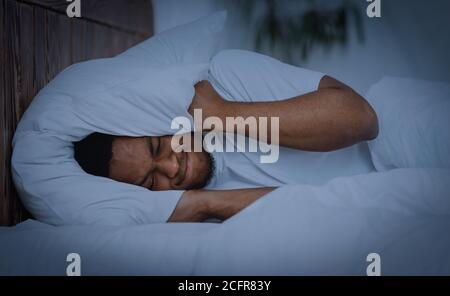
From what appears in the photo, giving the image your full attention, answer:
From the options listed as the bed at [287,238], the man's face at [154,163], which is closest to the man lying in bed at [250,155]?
the man's face at [154,163]

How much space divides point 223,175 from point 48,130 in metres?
0.35

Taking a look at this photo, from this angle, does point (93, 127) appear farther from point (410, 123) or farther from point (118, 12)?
point (410, 123)

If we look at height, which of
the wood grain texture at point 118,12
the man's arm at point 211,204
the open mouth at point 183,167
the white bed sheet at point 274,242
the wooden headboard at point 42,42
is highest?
the wood grain texture at point 118,12

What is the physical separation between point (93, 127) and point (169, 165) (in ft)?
0.53

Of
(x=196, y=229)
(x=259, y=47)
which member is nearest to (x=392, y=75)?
(x=259, y=47)

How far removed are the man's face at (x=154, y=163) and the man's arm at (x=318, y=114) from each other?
0.09 m

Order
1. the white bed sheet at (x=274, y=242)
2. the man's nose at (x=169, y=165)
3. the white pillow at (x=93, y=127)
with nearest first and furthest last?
the white bed sheet at (x=274, y=242) < the white pillow at (x=93, y=127) < the man's nose at (x=169, y=165)

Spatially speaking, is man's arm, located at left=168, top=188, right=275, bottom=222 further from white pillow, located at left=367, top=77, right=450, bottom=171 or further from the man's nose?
white pillow, located at left=367, top=77, right=450, bottom=171

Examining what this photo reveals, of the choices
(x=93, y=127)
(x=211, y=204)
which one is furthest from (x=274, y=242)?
(x=93, y=127)

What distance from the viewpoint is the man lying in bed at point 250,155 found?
89 cm

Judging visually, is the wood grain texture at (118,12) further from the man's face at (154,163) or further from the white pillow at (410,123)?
the white pillow at (410,123)

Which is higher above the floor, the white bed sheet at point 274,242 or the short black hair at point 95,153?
the short black hair at point 95,153

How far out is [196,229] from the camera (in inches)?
30.5

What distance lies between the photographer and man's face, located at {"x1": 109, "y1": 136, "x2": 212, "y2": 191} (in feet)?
2.99
